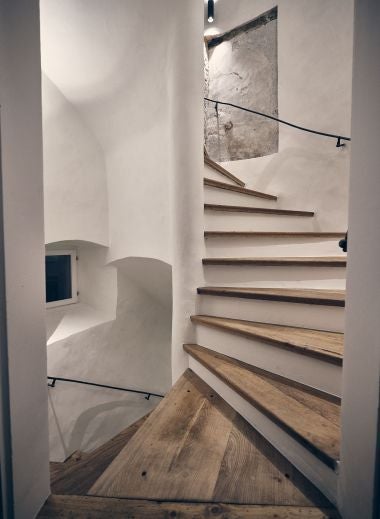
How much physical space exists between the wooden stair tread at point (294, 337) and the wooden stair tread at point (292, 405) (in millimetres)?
166

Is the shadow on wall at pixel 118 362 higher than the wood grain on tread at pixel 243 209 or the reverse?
the reverse

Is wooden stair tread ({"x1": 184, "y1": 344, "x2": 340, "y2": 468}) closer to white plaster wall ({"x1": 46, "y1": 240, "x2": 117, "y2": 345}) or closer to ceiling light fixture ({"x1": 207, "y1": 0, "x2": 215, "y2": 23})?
white plaster wall ({"x1": 46, "y1": 240, "x2": 117, "y2": 345})

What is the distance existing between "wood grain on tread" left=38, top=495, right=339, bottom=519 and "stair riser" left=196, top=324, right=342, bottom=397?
393mm

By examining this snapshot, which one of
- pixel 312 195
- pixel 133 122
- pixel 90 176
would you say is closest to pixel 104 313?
pixel 90 176

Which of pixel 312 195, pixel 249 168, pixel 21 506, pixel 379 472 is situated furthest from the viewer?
pixel 249 168

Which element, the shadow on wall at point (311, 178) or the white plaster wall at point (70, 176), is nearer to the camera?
the white plaster wall at point (70, 176)

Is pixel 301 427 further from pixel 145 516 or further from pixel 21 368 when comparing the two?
pixel 21 368

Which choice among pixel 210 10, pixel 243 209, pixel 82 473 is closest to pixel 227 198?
pixel 243 209

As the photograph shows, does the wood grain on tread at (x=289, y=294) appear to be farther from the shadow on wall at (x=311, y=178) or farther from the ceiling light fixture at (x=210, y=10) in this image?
the ceiling light fixture at (x=210, y=10)

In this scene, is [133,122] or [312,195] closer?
[133,122]

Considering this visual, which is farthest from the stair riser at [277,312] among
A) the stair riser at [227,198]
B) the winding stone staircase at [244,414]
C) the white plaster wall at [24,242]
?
the white plaster wall at [24,242]

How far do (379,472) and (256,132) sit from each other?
339cm

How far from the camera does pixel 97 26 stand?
2.09 m

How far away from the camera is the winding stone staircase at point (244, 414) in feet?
2.64
